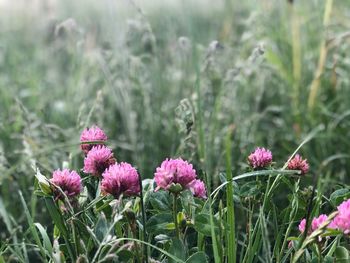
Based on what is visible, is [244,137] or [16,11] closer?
[244,137]

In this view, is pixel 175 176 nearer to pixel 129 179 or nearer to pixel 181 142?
pixel 129 179

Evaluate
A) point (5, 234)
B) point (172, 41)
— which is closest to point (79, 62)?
point (172, 41)

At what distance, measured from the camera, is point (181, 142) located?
1.92m


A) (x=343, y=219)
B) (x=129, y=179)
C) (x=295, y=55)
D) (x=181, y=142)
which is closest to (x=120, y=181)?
(x=129, y=179)

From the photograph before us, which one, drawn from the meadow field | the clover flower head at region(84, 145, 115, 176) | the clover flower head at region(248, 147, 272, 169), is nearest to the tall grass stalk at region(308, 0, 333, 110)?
the meadow field

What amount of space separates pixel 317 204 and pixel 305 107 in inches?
61.4

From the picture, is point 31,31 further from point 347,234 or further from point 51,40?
point 347,234

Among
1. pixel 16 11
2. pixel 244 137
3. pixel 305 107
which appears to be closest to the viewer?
pixel 244 137

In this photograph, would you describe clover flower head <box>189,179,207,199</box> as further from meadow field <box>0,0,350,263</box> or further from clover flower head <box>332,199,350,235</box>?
clover flower head <box>332,199,350,235</box>

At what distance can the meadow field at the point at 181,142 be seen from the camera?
1.11 meters

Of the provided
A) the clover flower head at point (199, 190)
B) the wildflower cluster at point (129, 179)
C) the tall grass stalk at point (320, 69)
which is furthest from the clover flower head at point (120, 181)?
the tall grass stalk at point (320, 69)

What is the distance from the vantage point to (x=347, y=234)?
1.02m

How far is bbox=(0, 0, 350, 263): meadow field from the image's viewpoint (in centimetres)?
111

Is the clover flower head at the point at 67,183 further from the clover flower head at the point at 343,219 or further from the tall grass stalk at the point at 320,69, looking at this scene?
the tall grass stalk at the point at 320,69
